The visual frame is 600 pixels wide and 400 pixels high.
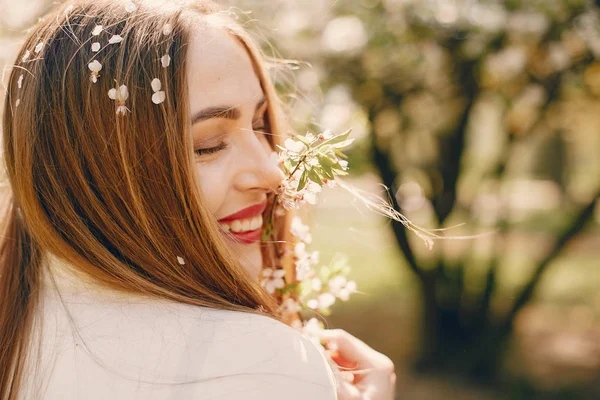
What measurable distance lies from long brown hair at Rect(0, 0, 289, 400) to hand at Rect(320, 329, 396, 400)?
1.42 ft

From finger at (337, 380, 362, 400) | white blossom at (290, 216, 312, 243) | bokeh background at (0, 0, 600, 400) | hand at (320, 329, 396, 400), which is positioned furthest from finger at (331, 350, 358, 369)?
bokeh background at (0, 0, 600, 400)

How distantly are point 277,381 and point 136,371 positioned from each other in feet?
0.94

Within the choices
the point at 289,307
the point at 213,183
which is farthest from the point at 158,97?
the point at 289,307

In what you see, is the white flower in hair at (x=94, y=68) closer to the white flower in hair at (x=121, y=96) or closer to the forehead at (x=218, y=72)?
the white flower in hair at (x=121, y=96)

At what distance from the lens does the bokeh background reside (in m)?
4.88

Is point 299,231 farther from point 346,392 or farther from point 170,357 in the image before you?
point 170,357

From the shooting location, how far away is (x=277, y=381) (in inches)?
48.5

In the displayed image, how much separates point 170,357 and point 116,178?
1.57ft

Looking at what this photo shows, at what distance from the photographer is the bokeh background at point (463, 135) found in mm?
4875

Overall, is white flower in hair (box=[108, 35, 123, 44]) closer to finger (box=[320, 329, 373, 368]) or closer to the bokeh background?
finger (box=[320, 329, 373, 368])

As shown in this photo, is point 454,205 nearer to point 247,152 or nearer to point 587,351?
point 587,351

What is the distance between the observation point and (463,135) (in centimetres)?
573

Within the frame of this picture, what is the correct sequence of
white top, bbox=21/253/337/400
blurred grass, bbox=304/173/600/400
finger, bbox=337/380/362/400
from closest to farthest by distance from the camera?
white top, bbox=21/253/337/400 < finger, bbox=337/380/362/400 < blurred grass, bbox=304/173/600/400

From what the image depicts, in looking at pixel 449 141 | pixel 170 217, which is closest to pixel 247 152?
pixel 170 217
